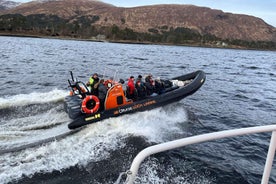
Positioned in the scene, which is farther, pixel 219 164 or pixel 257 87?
pixel 257 87

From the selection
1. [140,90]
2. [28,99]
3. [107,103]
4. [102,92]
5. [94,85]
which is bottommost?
[28,99]

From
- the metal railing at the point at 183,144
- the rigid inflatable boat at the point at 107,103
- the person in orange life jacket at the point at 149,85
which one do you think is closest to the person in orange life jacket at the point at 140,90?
the rigid inflatable boat at the point at 107,103

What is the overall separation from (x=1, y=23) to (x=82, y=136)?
103 m

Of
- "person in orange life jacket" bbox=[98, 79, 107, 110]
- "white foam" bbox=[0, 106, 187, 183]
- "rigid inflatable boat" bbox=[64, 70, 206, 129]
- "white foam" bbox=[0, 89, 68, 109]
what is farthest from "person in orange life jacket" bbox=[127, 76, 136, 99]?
"white foam" bbox=[0, 89, 68, 109]

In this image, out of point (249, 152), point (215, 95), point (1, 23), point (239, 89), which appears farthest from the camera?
point (1, 23)

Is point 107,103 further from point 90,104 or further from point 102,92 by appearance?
point 90,104

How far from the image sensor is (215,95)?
16797mm

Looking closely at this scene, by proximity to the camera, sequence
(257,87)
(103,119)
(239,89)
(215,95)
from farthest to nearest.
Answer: (257,87), (239,89), (215,95), (103,119)

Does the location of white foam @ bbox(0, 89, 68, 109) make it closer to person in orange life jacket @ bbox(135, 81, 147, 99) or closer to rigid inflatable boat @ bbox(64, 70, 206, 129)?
rigid inflatable boat @ bbox(64, 70, 206, 129)

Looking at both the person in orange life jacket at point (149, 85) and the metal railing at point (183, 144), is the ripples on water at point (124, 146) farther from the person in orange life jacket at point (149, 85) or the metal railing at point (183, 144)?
the metal railing at point (183, 144)

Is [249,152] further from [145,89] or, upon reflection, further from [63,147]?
[63,147]

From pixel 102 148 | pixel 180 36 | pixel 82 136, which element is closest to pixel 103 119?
pixel 82 136

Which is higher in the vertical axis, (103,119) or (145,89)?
(145,89)

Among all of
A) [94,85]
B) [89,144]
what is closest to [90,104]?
[94,85]
